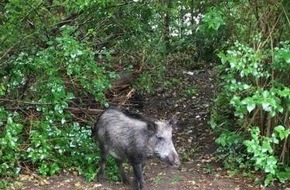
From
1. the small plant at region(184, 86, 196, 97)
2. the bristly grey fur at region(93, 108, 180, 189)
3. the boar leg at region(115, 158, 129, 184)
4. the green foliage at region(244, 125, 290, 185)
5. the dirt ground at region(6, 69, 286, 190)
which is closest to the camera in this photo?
the green foliage at region(244, 125, 290, 185)

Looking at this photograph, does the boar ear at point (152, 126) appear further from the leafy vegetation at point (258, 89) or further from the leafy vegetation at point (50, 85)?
the leafy vegetation at point (50, 85)

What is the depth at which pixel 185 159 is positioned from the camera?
299 inches

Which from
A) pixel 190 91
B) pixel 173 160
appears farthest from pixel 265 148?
pixel 190 91

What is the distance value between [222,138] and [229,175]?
0.49 metres

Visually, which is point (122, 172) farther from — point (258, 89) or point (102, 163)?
point (258, 89)

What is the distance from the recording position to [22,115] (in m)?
7.25

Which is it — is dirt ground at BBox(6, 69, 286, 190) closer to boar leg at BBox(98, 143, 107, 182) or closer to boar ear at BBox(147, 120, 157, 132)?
boar leg at BBox(98, 143, 107, 182)

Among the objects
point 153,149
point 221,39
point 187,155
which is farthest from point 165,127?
point 221,39

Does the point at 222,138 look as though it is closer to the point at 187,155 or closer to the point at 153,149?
the point at 187,155

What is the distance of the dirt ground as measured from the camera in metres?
6.61

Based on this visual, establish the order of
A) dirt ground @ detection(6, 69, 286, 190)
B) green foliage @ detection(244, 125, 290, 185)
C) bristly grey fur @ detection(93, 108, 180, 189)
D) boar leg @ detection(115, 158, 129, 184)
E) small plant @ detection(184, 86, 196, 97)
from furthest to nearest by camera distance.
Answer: small plant @ detection(184, 86, 196, 97), boar leg @ detection(115, 158, 129, 184), dirt ground @ detection(6, 69, 286, 190), bristly grey fur @ detection(93, 108, 180, 189), green foliage @ detection(244, 125, 290, 185)

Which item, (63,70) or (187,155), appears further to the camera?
(187,155)

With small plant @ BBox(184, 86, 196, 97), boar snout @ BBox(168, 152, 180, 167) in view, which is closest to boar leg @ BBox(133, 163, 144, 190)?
boar snout @ BBox(168, 152, 180, 167)

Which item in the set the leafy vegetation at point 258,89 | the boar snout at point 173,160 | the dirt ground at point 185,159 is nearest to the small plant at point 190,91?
the dirt ground at point 185,159
